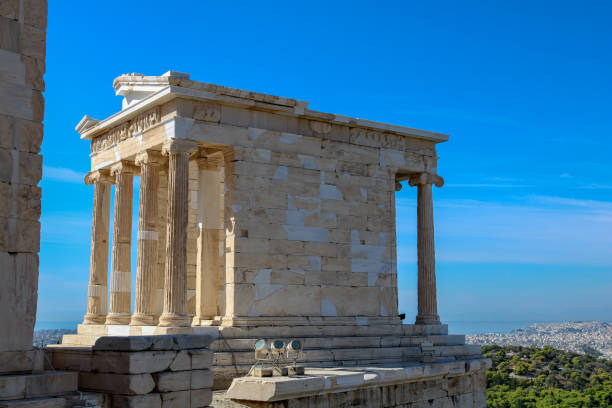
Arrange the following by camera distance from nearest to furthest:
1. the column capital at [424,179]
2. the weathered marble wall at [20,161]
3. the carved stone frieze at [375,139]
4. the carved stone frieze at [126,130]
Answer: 1. the weathered marble wall at [20,161]
2. the carved stone frieze at [126,130]
3. the carved stone frieze at [375,139]
4. the column capital at [424,179]

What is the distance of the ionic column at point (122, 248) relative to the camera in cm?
2297

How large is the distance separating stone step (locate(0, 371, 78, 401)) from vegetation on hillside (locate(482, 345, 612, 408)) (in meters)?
40.0

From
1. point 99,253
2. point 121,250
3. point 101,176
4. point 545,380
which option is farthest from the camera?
point 545,380

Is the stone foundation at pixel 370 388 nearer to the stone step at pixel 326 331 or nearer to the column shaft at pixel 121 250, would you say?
the stone step at pixel 326 331

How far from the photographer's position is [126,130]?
2344 cm

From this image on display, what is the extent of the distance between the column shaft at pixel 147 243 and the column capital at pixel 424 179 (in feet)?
29.8

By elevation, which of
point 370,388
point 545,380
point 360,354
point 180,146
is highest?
point 180,146

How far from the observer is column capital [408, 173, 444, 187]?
25.9 metres

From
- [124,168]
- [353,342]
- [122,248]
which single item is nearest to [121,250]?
[122,248]

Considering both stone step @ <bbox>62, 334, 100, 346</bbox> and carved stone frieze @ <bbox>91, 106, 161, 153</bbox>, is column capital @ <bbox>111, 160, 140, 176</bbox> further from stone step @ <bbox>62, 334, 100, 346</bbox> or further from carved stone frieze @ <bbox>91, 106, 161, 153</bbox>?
stone step @ <bbox>62, 334, 100, 346</bbox>

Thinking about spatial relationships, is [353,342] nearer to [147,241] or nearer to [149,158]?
[147,241]

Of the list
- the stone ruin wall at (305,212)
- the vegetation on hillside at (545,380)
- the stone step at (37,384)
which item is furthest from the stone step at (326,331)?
the vegetation on hillside at (545,380)

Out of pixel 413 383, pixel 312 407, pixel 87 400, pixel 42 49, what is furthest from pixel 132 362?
pixel 413 383

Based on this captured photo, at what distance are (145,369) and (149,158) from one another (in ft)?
37.7
